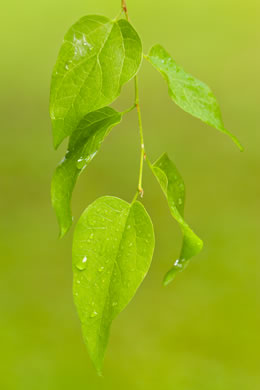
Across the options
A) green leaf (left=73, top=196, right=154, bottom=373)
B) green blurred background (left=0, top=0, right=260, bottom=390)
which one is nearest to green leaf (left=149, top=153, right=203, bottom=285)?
green leaf (left=73, top=196, right=154, bottom=373)

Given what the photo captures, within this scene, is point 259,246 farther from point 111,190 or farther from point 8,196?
point 8,196

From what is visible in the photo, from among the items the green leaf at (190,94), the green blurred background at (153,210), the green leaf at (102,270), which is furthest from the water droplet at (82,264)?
the green blurred background at (153,210)

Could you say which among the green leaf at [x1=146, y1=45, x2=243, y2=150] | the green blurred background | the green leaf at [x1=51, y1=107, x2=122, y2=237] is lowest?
the green blurred background

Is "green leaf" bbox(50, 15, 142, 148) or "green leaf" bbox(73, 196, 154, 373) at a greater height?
"green leaf" bbox(50, 15, 142, 148)

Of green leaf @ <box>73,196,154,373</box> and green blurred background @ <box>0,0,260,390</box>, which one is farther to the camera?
green blurred background @ <box>0,0,260,390</box>

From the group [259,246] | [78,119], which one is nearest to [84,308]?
[78,119]

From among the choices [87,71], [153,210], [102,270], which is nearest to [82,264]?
[102,270]

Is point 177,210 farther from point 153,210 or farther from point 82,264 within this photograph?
point 153,210

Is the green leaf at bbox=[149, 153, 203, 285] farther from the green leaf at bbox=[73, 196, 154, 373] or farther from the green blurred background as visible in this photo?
the green blurred background
